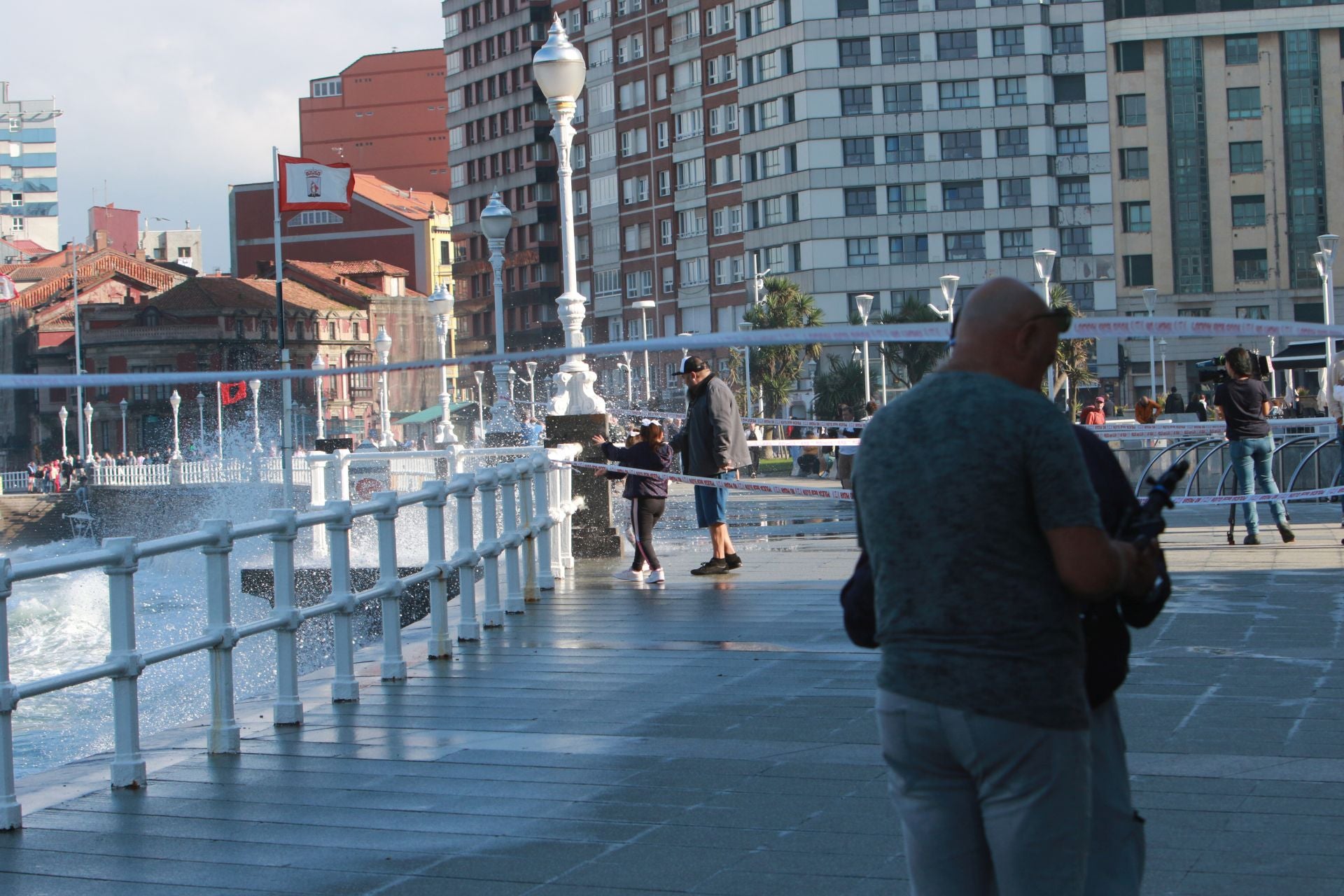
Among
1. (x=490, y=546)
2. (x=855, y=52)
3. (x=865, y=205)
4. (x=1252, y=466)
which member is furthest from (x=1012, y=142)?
(x=490, y=546)

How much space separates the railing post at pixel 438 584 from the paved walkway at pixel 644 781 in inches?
5.5

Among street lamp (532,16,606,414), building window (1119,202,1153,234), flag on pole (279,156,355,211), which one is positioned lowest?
street lamp (532,16,606,414)

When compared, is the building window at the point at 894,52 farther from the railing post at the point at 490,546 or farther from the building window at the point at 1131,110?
the railing post at the point at 490,546

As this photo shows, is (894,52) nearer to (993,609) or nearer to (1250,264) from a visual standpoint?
(1250,264)

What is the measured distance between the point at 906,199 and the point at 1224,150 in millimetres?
16945

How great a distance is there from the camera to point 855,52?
85188 mm

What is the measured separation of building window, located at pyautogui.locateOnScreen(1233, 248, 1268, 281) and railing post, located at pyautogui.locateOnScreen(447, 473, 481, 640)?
3233 inches

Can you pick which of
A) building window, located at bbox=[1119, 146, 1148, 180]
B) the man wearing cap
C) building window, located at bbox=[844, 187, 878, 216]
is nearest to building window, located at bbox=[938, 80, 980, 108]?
building window, located at bbox=[844, 187, 878, 216]

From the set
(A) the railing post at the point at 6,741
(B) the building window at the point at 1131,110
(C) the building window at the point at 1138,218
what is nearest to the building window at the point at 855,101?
(B) the building window at the point at 1131,110

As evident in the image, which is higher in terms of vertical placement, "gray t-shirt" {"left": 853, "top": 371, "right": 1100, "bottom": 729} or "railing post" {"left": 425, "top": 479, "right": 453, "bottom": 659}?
"gray t-shirt" {"left": 853, "top": 371, "right": 1100, "bottom": 729}

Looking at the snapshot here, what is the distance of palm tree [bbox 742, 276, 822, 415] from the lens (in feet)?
236

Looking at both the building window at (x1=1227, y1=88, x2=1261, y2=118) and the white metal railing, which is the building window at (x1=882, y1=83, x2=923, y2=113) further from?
the white metal railing

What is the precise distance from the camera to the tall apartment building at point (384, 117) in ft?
431

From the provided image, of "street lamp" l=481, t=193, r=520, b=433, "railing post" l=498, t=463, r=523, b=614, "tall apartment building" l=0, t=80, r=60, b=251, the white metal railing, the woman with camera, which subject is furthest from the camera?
"tall apartment building" l=0, t=80, r=60, b=251
